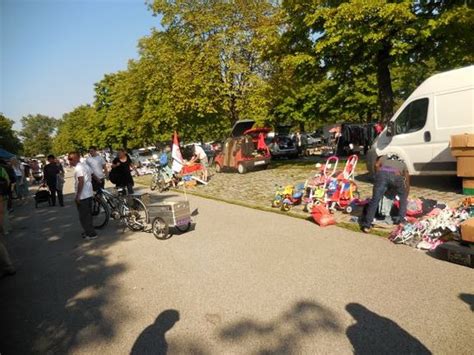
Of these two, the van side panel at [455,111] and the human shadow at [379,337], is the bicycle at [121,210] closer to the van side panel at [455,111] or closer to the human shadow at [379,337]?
the human shadow at [379,337]

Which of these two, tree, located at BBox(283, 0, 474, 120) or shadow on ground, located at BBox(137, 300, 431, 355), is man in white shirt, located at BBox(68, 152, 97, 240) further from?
tree, located at BBox(283, 0, 474, 120)

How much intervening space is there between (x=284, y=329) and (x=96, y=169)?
8062 millimetres

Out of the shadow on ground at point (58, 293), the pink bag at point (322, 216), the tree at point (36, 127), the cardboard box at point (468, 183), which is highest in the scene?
the tree at point (36, 127)

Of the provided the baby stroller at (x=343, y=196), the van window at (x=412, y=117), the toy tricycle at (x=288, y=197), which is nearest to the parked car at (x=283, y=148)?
the van window at (x=412, y=117)

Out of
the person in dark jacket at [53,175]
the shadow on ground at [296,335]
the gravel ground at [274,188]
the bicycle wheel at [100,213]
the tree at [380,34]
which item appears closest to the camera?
the shadow on ground at [296,335]

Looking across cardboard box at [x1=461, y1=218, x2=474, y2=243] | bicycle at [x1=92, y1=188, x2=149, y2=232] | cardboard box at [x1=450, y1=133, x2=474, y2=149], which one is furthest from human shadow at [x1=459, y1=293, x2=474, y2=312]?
bicycle at [x1=92, y1=188, x2=149, y2=232]

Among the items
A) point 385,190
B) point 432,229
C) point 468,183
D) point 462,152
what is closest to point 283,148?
point 468,183

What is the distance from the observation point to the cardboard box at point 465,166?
27.7 ft

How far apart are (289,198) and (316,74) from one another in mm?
9973

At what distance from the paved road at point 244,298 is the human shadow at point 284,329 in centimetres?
1

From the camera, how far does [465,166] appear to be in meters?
8.58

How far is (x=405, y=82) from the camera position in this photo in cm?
3638

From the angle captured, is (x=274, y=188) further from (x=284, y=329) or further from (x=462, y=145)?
(x=284, y=329)

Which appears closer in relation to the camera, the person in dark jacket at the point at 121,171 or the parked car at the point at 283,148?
the person in dark jacket at the point at 121,171
